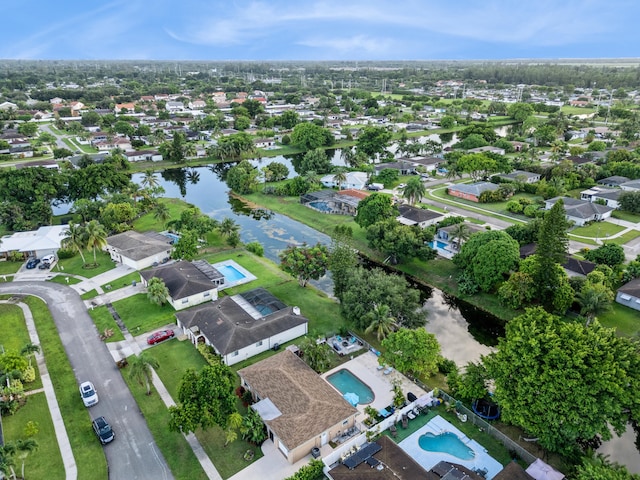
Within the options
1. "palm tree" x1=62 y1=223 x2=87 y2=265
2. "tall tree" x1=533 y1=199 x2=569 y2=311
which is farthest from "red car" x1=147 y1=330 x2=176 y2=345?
"tall tree" x1=533 y1=199 x2=569 y2=311

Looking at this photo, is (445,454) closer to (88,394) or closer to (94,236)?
(88,394)

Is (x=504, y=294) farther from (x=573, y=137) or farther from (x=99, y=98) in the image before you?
(x=99, y=98)

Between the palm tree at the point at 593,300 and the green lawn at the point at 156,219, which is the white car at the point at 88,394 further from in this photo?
the palm tree at the point at 593,300

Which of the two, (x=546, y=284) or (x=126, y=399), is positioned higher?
(x=546, y=284)

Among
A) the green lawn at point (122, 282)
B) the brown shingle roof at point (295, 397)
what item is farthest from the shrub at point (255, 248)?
the brown shingle roof at point (295, 397)

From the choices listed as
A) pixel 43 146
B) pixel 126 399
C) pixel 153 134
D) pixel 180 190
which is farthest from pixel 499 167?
pixel 43 146

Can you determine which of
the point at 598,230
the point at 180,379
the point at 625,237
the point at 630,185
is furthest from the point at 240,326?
the point at 630,185
